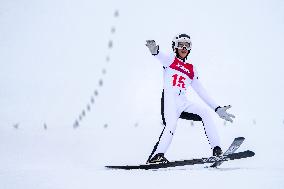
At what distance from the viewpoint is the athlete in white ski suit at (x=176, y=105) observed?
6254 mm

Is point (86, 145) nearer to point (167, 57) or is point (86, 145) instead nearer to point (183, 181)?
point (167, 57)

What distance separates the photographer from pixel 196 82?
6.77 metres

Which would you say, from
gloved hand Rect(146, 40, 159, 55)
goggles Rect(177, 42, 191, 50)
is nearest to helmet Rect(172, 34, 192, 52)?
goggles Rect(177, 42, 191, 50)

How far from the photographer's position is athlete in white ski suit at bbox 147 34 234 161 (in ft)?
20.5

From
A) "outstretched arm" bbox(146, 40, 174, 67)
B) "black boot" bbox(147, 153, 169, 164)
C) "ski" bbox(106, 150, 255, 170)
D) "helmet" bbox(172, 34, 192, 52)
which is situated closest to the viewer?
"ski" bbox(106, 150, 255, 170)

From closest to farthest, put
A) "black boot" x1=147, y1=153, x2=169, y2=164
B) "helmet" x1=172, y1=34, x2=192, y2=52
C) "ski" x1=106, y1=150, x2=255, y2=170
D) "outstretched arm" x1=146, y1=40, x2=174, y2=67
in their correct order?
"ski" x1=106, y1=150, x2=255, y2=170, "black boot" x1=147, y1=153, x2=169, y2=164, "outstretched arm" x1=146, y1=40, x2=174, y2=67, "helmet" x1=172, y1=34, x2=192, y2=52

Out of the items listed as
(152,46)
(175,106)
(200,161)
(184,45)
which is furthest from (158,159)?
(184,45)

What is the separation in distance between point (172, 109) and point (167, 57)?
892mm

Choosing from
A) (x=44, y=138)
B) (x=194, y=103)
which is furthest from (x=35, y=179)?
(x=44, y=138)

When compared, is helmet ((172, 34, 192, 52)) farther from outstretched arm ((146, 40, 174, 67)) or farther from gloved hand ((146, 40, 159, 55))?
gloved hand ((146, 40, 159, 55))

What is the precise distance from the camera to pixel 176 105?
628cm

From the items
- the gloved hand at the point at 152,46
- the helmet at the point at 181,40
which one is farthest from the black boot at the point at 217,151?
the gloved hand at the point at 152,46

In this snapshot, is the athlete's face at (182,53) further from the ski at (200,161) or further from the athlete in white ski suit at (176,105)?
the ski at (200,161)

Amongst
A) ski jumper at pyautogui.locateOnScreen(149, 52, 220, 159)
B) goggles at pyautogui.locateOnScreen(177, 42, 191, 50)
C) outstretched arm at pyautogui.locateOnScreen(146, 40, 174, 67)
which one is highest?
goggles at pyautogui.locateOnScreen(177, 42, 191, 50)
